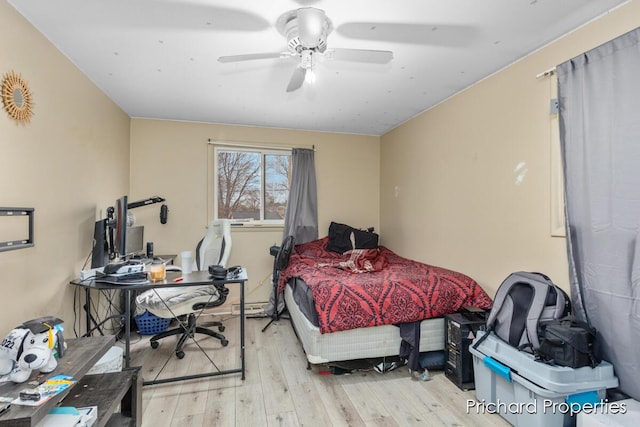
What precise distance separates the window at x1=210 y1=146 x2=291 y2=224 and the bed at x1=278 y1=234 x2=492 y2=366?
1.67 meters

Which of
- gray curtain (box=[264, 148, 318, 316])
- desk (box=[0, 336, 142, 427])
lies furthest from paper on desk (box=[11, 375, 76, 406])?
gray curtain (box=[264, 148, 318, 316])

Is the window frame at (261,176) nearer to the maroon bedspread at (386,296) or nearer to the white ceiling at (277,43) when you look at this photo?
the white ceiling at (277,43)

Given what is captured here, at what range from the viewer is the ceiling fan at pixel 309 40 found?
5.61 ft

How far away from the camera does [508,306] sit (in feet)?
6.40

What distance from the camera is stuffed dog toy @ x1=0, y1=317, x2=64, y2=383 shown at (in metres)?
1.20

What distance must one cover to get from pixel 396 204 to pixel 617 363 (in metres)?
2.63

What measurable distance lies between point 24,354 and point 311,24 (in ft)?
6.54

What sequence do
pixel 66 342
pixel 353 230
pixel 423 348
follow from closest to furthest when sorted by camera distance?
1. pixel 66 342
2. pixel 423 348
3. pixel 353 230

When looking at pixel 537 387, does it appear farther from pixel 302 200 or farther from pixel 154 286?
pixel 302 200

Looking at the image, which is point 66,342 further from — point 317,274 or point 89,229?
point 317,274

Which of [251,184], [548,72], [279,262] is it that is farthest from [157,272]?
[548,72]

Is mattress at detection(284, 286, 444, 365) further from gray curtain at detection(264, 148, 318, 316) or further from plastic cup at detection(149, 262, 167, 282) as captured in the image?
gray curtain at detection(264, 148, 318, 316)

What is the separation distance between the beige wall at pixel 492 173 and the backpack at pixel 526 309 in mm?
238

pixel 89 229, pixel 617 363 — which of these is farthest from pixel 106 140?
pixel 617 363
